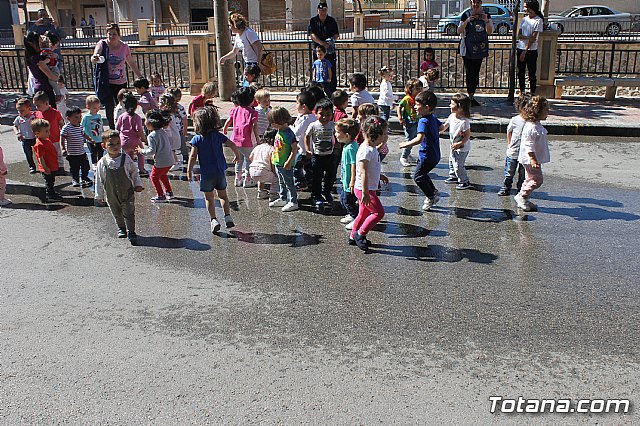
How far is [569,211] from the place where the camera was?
7.89 meters

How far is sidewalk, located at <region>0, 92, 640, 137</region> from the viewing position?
1212 centimetres

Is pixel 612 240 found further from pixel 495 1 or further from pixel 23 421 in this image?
→ pixel 495 1

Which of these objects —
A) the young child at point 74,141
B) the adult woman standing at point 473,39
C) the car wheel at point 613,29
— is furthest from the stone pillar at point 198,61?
the car wheel at point 613,29

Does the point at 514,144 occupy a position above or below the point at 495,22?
below

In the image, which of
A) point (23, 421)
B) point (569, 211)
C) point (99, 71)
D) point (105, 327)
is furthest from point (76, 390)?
point (99, 71)

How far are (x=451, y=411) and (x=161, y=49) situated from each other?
28809 mm

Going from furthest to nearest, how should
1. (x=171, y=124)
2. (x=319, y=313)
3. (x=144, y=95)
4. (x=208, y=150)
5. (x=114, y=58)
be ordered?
1. (x=114, y=58)
2. (x=144, y=95)
3. (x=171, y=124)
4. (x=208, y=150)
5. (x=319, y=313)

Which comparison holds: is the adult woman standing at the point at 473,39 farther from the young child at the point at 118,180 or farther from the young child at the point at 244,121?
the young child at the point at 118,180

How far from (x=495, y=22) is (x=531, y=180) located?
92.8 ft

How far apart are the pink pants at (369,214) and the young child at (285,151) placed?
138 cm

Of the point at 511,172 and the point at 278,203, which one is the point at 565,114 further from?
the point at 278,203

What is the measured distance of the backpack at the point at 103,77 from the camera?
11.6 metres

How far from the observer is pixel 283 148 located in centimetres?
793

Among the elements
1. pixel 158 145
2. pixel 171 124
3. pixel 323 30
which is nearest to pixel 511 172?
pixel 158 145
